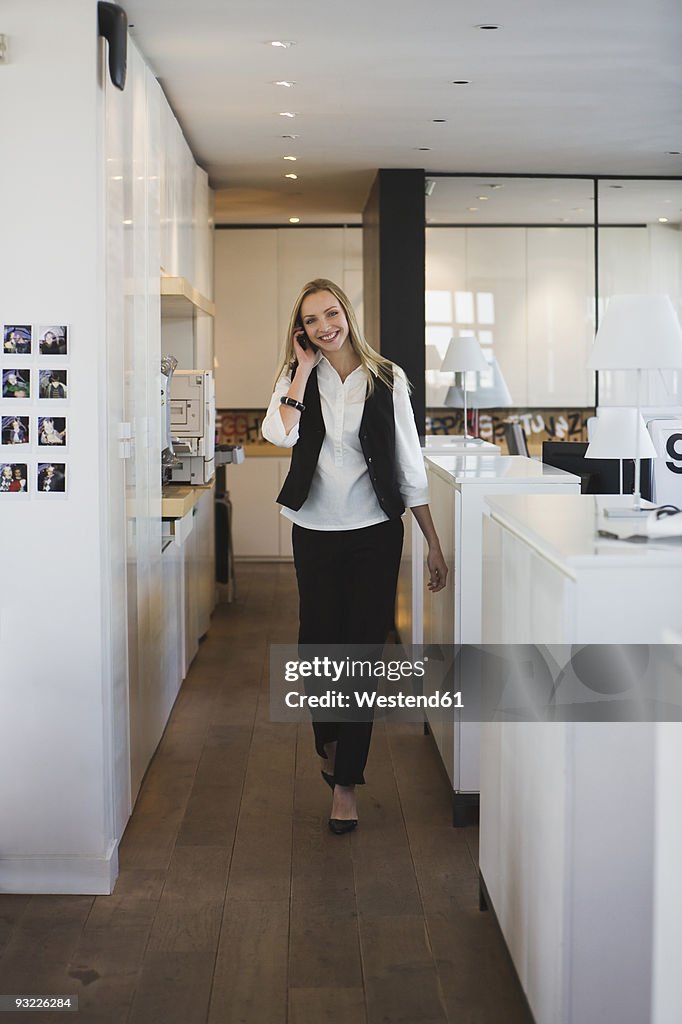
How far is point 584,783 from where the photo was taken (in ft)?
6.43

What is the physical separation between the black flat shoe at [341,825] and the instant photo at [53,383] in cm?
155

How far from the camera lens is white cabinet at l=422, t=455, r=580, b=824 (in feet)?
11.5

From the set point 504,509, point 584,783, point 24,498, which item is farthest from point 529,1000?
point 24,498

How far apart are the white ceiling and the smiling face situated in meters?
0.91

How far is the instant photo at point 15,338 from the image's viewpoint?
3053mm

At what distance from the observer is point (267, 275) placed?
9.35m

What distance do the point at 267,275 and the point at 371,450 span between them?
6129 millimetres

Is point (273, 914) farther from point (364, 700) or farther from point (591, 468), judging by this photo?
point (591, 468)

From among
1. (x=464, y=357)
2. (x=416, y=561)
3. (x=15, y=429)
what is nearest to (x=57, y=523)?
(x=15, y=429)

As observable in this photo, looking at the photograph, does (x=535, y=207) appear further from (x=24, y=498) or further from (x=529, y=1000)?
(x=529, y=1000)

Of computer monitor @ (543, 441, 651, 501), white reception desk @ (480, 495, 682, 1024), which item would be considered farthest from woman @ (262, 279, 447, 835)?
computer monitor @ (543, 441, 651, 501)

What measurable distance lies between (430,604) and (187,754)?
3.60 feet

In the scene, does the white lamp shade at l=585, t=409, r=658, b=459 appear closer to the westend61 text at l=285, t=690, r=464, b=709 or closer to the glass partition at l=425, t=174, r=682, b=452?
the westend61 text at l=285, t=690, r=464, b=709

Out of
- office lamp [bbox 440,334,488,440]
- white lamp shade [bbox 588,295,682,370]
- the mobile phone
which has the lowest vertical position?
white lamp shade [bbox 588,295,682,370]
